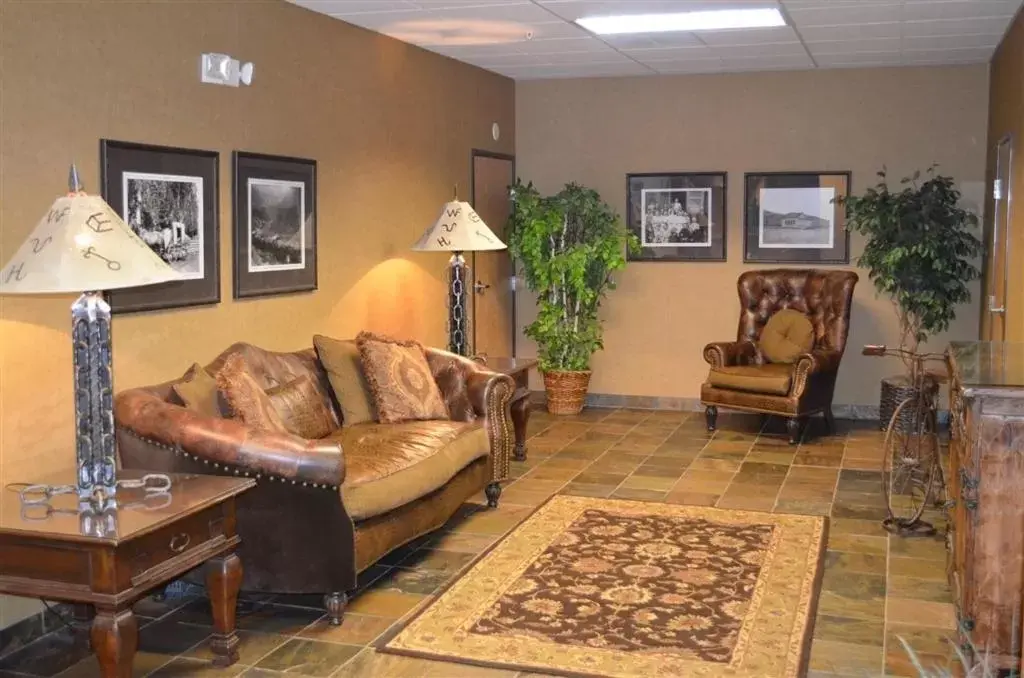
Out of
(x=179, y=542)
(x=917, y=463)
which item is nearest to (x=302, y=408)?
(x=179, y=542)

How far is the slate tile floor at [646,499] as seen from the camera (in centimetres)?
377

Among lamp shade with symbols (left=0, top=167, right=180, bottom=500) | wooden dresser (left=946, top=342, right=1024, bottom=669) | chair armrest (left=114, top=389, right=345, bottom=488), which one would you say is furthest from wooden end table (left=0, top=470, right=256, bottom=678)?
wooden dresser (left=946, top=342, right=1024, bottom=669)

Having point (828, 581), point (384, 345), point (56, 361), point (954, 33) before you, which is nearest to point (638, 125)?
point (954, 33)

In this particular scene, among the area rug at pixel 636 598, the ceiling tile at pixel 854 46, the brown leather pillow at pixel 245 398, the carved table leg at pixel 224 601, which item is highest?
the ceiling tile at pixel 854 46

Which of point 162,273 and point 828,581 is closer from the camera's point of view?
point 162,273

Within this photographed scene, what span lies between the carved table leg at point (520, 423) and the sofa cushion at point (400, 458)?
1.16 metres

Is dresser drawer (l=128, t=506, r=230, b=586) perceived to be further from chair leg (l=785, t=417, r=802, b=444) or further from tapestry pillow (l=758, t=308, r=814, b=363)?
tapestry pillow (l=758, t=308, r=814, b=363)

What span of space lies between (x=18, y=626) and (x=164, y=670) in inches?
27.0

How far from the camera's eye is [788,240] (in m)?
8.40

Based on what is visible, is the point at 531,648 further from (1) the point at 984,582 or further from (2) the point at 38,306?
(2) the point at 38,306

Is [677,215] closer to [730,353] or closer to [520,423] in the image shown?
[730,353]

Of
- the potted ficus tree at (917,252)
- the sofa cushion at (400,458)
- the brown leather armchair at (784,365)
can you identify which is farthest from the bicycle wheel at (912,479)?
the sofa cushion at (400,458)

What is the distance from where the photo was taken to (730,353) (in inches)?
307

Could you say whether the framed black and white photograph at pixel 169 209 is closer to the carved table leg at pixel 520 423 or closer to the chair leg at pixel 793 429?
the carved table leg at pixel 520 423
